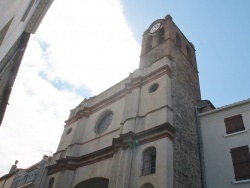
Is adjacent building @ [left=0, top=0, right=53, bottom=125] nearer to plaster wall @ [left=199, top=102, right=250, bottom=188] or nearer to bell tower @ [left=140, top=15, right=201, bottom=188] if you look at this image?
bell tower @ [left=140, top=15, right=201, bottom=188]

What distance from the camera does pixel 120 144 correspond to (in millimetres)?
12180

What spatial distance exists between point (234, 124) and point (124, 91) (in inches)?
283

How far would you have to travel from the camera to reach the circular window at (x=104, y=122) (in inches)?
621

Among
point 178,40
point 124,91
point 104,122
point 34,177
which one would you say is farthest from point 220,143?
point 34,177

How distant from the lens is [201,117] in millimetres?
14602

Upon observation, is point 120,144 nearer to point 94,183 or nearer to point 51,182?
point 94,183

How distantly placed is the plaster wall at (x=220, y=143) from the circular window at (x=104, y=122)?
611 centimetres

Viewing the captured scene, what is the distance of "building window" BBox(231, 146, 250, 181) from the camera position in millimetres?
10796

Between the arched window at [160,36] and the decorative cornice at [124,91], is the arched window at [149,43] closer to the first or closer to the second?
the arched window at [160,36]

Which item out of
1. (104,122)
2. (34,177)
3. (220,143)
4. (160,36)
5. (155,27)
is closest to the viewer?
(220,143)

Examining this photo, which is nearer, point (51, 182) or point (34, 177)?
point (51, 182)

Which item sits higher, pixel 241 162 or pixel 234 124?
pixel 234 124

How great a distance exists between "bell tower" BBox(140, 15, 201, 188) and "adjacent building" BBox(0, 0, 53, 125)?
7625mm

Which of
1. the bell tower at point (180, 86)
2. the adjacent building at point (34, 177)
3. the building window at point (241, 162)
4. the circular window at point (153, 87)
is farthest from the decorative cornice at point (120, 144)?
the building window at point (241, 162)
